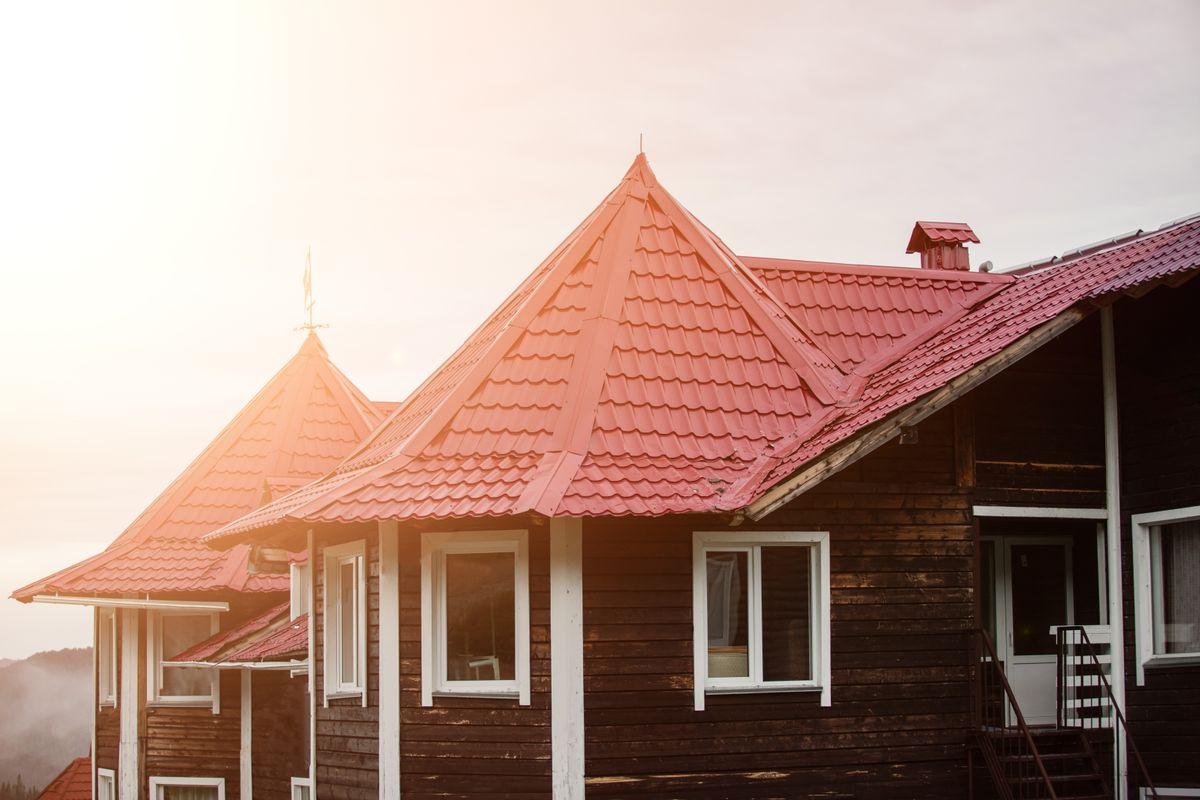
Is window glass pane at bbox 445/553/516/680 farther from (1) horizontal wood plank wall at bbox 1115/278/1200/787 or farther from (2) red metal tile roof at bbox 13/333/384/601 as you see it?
(2) red metal tile roof at bbox 13/333/384/601

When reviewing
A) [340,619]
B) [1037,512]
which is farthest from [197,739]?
[1037,512]

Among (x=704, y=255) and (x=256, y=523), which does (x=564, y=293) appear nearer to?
(x=704, y=255)

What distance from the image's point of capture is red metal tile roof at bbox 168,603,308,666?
2050cm

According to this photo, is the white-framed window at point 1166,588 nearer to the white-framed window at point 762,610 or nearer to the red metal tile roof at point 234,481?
the white-framed window at point 762,610

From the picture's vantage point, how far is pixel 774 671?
14.3 metres

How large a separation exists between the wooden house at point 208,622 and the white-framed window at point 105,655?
3cm

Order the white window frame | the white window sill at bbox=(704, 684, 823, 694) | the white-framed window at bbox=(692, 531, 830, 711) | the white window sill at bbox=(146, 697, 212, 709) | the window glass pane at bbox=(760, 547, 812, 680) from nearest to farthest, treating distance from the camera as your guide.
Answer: the white window sill at bbox=(704, 684, 823, 694), the white-framed window at bbox=(692, 531, 830, 711), the window glass pane at bbox=(760, 547, 812, 680), the white window sill at bbox=(146, 697, 212, 709), the white window frame

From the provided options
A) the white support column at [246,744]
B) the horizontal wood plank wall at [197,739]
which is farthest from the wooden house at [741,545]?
the horizontal wood plank wall at [197,739]

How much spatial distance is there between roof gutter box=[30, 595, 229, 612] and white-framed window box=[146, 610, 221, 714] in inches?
34.2

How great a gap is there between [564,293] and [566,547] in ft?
10.6

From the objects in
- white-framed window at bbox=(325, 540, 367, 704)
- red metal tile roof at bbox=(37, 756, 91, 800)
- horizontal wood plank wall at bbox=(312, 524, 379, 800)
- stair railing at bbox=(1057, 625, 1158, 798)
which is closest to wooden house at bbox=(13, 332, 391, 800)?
red metal tile roof at bbox=(37, 756, 91, 800)

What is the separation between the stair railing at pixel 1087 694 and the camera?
1492cm

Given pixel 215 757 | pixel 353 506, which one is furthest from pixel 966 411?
pixel 215 757

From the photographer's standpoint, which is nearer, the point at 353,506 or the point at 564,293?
the point at 353,506
